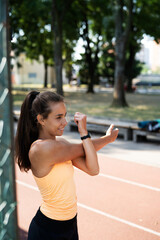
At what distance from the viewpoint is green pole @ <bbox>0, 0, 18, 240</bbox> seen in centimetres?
106

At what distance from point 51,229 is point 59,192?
0.26m

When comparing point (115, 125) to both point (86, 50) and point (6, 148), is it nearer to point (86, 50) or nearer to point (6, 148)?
point (6, 148)

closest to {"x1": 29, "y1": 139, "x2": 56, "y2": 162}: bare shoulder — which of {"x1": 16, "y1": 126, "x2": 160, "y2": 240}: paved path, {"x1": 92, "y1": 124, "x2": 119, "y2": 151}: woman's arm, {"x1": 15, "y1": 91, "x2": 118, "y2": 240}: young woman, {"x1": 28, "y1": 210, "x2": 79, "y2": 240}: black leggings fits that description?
{"x1": 15, "y1": 91, "x2": 118, "y2": 240}: young woman

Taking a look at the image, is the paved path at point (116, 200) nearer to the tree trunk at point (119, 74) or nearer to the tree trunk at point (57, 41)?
the tree trunk at point (119, 74)

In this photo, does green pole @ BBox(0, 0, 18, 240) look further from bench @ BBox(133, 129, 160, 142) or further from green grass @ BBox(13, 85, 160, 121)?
green grass @ BBox(13, 85, 160, 121)

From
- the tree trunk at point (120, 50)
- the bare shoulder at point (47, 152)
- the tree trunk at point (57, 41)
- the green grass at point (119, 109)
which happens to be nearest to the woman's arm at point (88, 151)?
the bare shoulder at point (47, 152)

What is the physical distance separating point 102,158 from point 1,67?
718 centimetres

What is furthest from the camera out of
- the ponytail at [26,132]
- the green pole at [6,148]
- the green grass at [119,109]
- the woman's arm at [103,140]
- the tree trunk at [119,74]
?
the tree trunk at [119,74]

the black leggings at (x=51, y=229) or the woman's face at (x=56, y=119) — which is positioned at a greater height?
the woman's face at (x=56, y=119)

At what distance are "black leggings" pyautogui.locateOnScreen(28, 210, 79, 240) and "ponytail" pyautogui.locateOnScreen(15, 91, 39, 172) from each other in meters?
0.39

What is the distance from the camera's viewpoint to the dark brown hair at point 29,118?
209 centimetres

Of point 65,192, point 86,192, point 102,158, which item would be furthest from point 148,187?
point 65,192

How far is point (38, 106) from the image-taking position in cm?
209

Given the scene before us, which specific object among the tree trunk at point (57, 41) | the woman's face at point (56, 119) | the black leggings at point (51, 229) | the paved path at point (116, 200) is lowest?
the paved path at point (116, 200)
